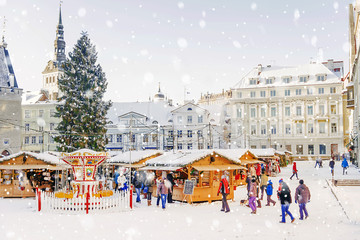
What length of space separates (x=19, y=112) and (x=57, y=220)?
149ft

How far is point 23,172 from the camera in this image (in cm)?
2625

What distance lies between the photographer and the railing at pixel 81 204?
1852 centimetres

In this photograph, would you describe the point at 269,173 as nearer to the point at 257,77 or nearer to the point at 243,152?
the point at 243,152

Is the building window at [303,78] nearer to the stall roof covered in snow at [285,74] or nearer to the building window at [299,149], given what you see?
the stall roof covered in snow at [285,74]

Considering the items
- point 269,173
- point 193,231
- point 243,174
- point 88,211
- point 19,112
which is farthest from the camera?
point 19,112

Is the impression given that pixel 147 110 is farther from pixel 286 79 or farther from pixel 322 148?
pixel 322 148

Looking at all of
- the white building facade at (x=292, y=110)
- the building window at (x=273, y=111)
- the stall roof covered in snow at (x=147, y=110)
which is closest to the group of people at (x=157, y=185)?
the white building facade at (x=292, y=110)

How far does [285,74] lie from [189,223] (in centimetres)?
5742

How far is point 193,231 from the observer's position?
44.6ft

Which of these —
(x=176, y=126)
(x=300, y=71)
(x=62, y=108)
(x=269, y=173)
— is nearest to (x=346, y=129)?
(x=300, y=71)

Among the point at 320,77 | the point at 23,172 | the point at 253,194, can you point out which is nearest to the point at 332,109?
the point at 320,77

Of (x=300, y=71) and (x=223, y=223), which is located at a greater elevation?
(x=300, y=71)

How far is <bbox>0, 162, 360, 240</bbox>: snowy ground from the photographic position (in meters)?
13.0

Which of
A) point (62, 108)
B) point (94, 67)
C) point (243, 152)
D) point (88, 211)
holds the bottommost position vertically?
point (88, 211)
